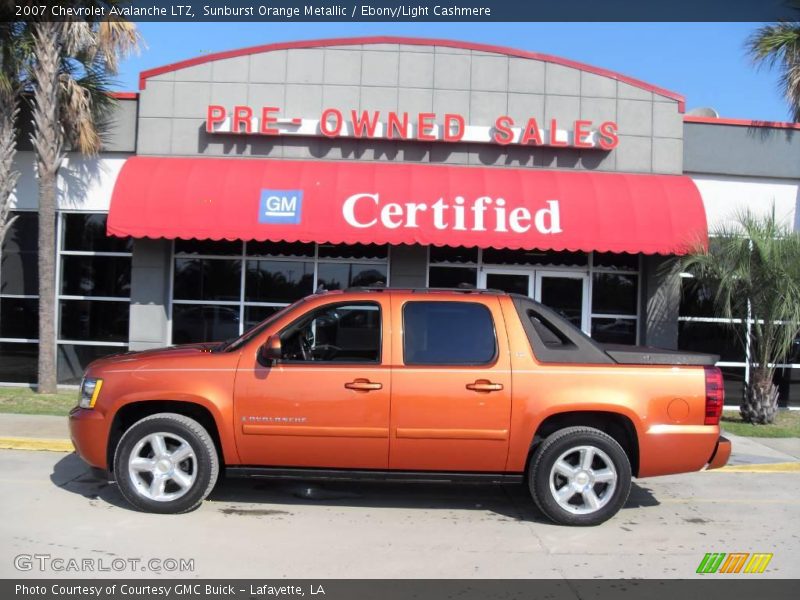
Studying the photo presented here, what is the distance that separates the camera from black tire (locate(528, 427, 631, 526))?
214 inches

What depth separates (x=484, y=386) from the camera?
17.8ft

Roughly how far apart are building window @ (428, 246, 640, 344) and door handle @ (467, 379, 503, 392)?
23.2ft

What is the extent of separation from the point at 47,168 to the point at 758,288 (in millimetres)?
11326

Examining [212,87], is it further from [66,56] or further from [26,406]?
[26,406]

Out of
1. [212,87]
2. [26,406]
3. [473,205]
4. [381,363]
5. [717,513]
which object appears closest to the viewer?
[381,363]

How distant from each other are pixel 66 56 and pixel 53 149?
1.65m

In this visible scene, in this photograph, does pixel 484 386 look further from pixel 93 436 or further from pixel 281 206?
pixel 281 206

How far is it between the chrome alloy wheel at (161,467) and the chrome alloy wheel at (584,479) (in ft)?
9.57

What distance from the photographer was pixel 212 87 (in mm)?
12055

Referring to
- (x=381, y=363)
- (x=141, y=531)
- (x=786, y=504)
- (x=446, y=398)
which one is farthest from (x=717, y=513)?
(x=141, y=531)

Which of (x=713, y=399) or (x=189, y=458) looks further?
(x=189, y=458)

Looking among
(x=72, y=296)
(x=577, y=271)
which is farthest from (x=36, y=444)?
(x=577, y=271)
